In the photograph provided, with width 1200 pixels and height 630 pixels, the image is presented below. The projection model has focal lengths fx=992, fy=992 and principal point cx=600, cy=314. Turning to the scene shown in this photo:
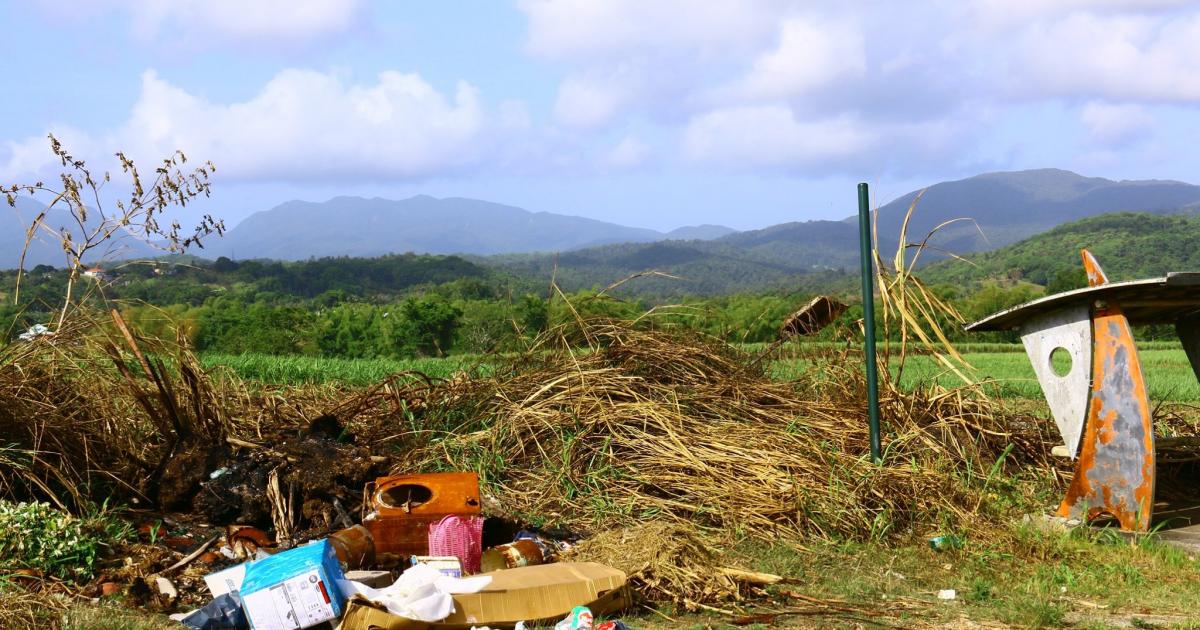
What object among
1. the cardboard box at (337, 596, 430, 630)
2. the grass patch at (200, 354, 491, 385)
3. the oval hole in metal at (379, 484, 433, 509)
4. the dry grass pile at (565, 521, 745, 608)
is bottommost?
the dry grass pile at (565, 521, 745, 608)

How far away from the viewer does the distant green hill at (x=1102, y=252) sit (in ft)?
145

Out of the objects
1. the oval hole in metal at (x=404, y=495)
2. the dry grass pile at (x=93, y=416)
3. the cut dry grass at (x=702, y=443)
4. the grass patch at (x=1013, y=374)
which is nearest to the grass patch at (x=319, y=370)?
the cut dry grass at (x=702, y=443)

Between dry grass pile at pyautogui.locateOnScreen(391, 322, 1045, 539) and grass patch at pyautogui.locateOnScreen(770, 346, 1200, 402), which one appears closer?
dry grass pile at pyautogui.locateOnScreen(391, 322, 1045, 539)

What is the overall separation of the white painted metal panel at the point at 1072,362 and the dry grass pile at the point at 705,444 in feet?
2.42

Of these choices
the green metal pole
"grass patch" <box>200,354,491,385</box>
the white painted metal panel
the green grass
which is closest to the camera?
the white painted metal panel

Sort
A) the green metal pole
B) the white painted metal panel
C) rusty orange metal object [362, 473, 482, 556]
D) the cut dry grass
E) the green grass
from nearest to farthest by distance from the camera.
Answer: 1. rusty orange metal object [362, 473, 482, 556]
2. the white painted metal panel
3. the cut dry grass
4. the green metal pole
5. the green grass

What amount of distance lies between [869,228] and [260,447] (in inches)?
157

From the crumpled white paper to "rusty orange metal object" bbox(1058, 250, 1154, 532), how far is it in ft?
11.6

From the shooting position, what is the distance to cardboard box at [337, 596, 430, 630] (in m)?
3.70

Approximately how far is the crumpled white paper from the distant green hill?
38005 mm

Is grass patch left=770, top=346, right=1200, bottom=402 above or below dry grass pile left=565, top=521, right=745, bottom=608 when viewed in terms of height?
below

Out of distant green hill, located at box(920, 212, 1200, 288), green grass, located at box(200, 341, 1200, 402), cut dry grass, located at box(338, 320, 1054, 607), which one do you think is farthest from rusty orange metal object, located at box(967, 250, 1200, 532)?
distant green hill, located at box(920, 212, 1200, 288)

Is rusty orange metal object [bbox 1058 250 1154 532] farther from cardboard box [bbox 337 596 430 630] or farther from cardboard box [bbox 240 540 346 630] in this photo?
cardboard box [bbox 240 540 346 630]

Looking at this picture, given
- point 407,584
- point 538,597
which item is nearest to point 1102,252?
point 538,597
